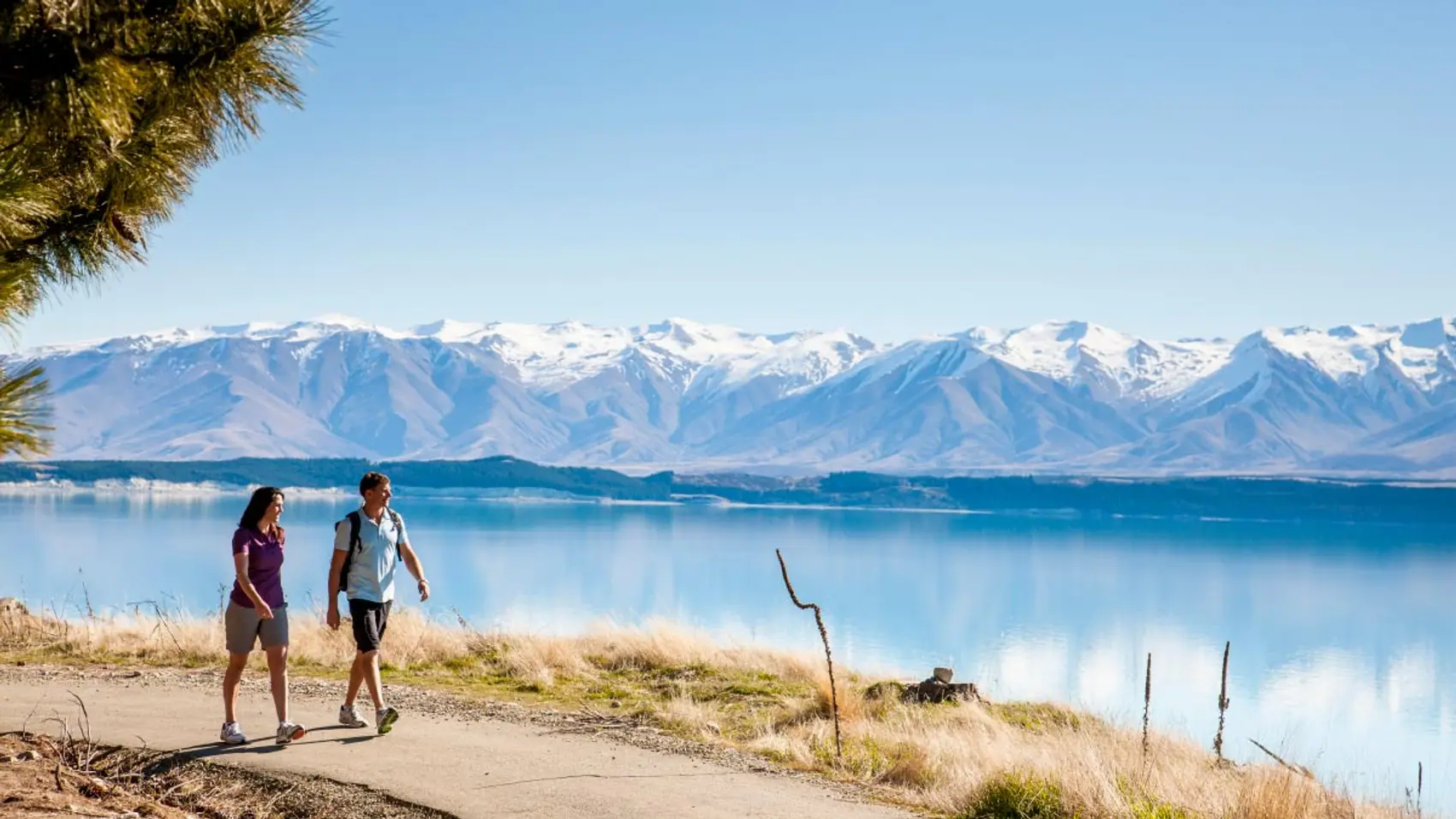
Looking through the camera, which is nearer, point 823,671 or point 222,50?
point 222,50

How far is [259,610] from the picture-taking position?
8586 mm

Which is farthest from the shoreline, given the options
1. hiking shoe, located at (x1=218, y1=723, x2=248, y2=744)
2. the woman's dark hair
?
the woman's dark hair

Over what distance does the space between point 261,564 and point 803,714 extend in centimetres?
483

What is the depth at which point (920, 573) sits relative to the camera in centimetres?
Result: 7269

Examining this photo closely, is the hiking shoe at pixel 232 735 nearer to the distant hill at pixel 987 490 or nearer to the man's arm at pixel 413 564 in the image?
the man's arm at pixel 413 564

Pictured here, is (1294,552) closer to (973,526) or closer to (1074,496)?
(973,526)

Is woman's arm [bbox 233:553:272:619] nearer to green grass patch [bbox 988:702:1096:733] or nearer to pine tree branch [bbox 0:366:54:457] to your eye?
pine tree branch [bbox 0:366:54:457]

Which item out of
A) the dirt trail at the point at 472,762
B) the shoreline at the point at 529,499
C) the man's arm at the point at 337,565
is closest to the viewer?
the dirt trail at the point at 472,762

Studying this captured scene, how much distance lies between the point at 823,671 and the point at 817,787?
20.1ft

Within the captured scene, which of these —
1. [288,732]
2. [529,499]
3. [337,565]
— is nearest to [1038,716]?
[337,565]

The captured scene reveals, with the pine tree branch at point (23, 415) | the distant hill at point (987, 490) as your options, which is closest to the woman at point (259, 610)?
the pine tree branch at point (23, 415)

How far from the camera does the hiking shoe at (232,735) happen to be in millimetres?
8617

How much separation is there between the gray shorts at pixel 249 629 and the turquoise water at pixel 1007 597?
993cm

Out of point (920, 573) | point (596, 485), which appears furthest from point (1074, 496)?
point (920, 573)
